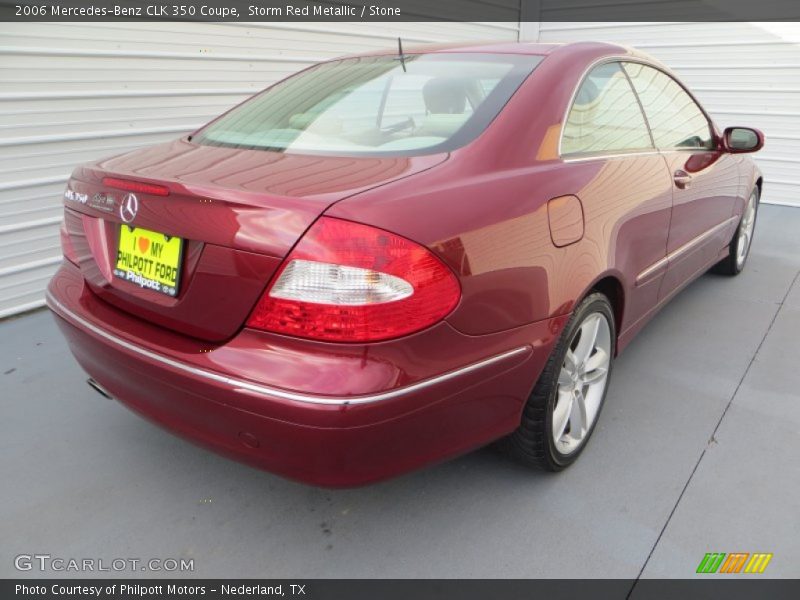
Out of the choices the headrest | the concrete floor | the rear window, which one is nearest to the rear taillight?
the rear window

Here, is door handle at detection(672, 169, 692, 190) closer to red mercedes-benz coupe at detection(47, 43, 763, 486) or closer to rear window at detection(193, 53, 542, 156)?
red mercedes-benz coupe at detection(47, 43, 763, 486)

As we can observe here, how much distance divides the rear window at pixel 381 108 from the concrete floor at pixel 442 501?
3.71 ft

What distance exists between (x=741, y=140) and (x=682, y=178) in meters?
0.76

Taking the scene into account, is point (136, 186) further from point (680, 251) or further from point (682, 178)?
point (680, 251)

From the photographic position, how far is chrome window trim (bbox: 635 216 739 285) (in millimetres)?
2488

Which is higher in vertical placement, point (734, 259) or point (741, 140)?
point (741, 140)

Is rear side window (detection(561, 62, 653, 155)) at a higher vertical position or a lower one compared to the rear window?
lower

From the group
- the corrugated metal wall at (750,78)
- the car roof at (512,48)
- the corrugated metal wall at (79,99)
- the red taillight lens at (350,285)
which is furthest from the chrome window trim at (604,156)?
the corrugated metal wall at (750,78)

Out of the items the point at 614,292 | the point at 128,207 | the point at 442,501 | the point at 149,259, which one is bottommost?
the point at 442,501

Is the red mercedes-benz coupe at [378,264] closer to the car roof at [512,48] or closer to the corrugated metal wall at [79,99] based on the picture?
the car roof at [512,48]

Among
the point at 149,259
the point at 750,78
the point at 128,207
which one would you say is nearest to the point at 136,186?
the point at 128,207

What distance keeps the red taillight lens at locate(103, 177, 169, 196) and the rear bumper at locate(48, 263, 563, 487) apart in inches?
14.2

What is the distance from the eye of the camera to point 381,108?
7.03 ft
